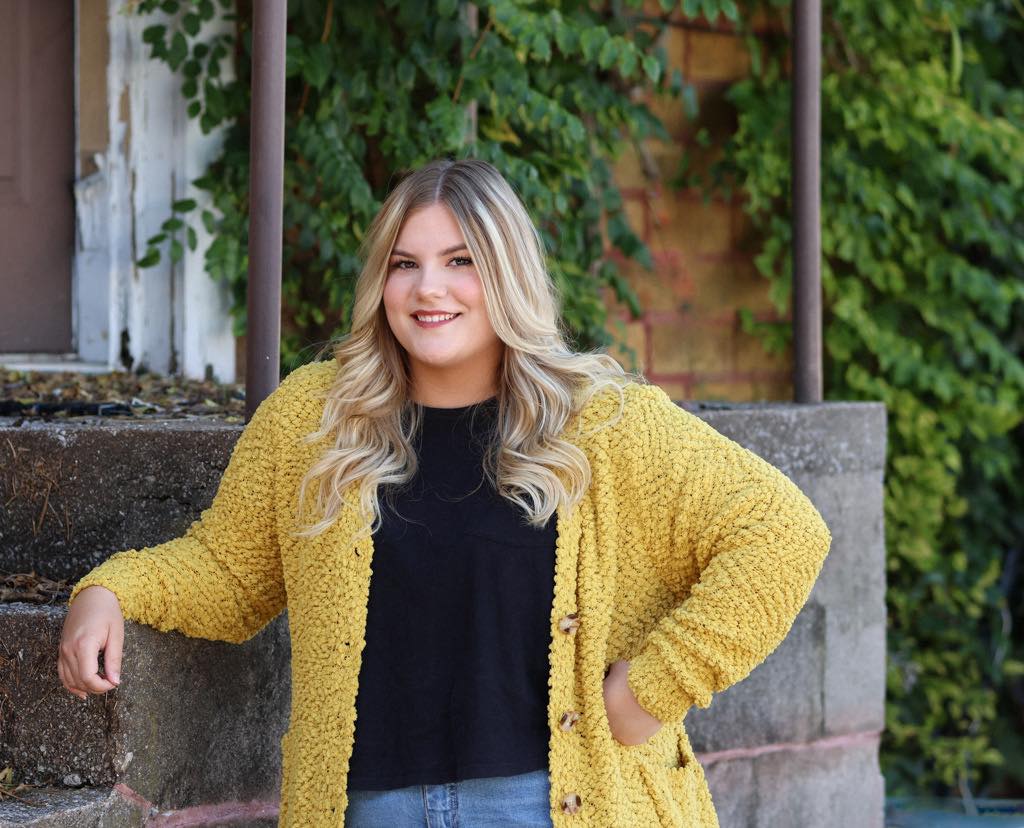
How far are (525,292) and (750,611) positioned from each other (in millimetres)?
617

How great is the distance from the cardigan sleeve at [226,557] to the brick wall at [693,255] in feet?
7.56

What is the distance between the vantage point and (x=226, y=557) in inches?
90.5

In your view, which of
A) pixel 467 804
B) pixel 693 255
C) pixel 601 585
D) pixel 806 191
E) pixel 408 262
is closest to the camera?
pixel 467 804

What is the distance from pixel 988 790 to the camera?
16.7 feet

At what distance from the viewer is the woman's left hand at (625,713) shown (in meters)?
2.11

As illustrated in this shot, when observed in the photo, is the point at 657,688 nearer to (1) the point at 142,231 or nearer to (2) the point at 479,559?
(2) the point at 479,559

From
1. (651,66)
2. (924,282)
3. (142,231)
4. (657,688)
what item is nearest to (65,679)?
(657,688)

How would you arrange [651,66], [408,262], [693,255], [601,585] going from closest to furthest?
1. [601,585]
2. [408,262]
3. [651,66]
4. [693,255]

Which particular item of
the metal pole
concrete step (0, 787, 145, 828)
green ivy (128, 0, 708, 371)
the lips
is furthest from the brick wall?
concrete step (0, 787, 145, 828)

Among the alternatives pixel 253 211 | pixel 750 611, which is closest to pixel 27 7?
pixel 253 211

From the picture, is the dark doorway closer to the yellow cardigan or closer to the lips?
the yellow cardigan

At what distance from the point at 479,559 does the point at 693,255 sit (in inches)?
109

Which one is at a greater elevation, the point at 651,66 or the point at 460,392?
the point at 651,66

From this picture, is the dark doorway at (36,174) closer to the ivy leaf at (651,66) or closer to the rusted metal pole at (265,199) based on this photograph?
the rusted metal pole at (265,199)
